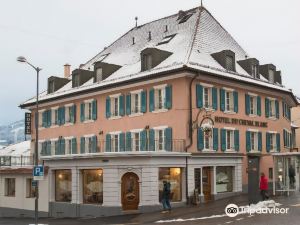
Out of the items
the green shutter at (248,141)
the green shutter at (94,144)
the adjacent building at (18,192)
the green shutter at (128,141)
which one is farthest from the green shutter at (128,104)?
the green shutter at (248,141)

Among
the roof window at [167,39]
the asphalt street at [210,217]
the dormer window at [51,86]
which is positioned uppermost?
the roof window at [167,39]

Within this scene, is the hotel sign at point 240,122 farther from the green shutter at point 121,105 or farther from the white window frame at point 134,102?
the green shutter at point 121,105

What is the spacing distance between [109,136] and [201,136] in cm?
798

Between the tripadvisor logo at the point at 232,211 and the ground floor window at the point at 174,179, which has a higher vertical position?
the ground floor window at the point at 174,179

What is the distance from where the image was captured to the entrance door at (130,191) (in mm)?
29531

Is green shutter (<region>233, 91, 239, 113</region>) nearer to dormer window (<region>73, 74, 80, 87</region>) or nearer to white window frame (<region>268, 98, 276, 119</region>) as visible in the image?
white window frame (<region>268, 98, 276, 119</region>)

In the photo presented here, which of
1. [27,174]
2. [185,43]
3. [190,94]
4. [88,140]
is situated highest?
[185,43]

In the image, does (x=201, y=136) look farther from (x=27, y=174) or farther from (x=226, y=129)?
(x=27, y=174)

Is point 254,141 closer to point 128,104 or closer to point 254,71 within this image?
point 254,71

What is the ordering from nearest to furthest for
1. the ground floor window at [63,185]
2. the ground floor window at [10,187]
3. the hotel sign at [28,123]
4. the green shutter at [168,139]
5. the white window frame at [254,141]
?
the green shutter at [168,139] → the ground floor window at [63,185] → the white window frame at [254,141] → the ground floor window at [10,187] → the hotel sign at [28,123]

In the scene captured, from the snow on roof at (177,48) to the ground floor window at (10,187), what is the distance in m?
7.57

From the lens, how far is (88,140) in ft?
129

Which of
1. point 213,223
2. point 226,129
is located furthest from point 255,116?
point 213,223

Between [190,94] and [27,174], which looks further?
[27,174]
